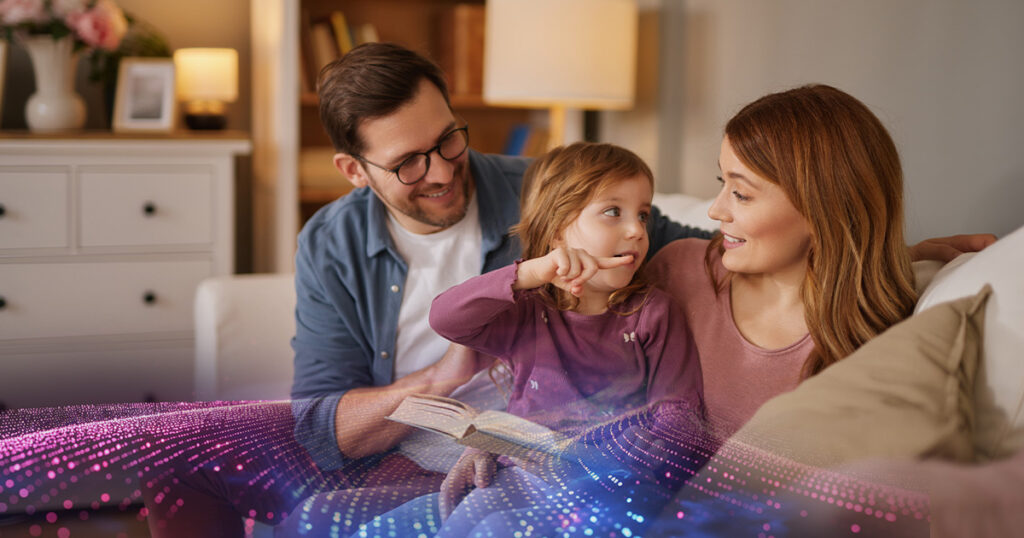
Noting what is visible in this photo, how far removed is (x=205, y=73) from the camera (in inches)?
94.2

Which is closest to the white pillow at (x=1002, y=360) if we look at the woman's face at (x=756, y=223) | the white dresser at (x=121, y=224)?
the woman's face at (x=756, y=223)

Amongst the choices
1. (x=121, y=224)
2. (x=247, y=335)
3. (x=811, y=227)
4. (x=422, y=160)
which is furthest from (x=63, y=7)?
(x=811, y=227)

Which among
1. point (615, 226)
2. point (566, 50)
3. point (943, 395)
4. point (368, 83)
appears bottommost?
point (943, 395)

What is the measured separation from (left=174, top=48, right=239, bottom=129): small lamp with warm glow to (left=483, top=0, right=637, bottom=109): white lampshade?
0.77 m

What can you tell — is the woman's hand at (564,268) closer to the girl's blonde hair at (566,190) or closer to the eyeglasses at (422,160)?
the girl's blonde hair at (566,190)

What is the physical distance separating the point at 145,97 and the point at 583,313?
1.82 metres

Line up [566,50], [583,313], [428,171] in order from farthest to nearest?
[566,50]
[428,171]
[583,313]

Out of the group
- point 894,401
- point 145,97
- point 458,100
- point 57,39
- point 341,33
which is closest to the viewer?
point 894,401

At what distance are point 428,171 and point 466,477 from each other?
401mm

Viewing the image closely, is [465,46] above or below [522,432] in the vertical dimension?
above

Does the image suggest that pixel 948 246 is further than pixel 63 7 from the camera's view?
No

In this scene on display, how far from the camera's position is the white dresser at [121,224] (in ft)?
6.48

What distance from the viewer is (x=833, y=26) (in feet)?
3.38

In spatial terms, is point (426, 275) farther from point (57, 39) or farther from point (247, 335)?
point (57, 39)
